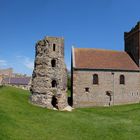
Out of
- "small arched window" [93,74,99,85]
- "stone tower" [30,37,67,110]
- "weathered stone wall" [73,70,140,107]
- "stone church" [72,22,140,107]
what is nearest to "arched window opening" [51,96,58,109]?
"stone tower" [30,37,67,110]

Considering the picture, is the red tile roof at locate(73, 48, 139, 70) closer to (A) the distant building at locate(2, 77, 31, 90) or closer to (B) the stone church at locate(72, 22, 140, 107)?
(B) the stone church at locate(72, 22, 140, 107)

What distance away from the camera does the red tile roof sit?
43.1 metres

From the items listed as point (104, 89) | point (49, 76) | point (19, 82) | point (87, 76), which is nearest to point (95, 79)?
point (87, 76)

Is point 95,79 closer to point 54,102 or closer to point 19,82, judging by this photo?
point 54,102

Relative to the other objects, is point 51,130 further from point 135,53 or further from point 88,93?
point 135,53

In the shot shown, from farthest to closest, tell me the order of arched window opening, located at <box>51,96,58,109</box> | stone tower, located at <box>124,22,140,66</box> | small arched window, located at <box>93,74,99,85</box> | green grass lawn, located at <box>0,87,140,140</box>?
1. stone tower, located at <box>124,22,140,66</box>
2. small arched window, located at <box>93,74,99,85</box>
3. arched window opening, located at <box>51,96,58,109</box>
4. green grass lawn, located at <box>0,87,140,140</box>

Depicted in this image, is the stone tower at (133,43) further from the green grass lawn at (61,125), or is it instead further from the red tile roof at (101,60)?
the green grass lawn at (61,125)

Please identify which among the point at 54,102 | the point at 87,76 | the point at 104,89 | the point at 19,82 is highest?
the point at 87,76

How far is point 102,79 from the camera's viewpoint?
4291cm

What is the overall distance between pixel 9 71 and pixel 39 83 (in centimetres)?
7976

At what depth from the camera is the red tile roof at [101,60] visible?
4312 centimetres

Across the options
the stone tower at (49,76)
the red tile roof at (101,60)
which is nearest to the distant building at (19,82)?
the red tile roof at (101,60)

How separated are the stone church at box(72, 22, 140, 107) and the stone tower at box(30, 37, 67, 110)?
3239 mm

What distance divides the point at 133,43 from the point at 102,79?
1112 cm
